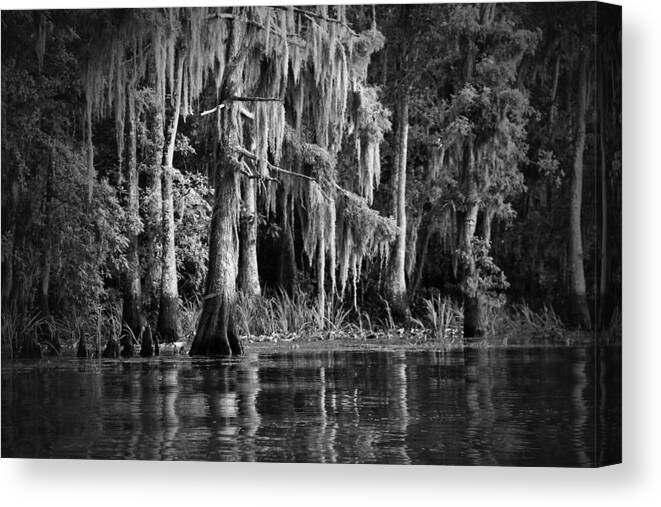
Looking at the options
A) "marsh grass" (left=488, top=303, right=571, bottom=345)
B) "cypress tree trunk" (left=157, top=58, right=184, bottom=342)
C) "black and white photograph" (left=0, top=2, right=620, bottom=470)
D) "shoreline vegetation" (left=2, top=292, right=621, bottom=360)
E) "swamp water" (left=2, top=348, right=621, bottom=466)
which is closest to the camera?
"swamp water" (left=2, top=348, right=621, bottom=466)

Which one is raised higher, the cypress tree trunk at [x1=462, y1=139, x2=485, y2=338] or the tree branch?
the tree branch

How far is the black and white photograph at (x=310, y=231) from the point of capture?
9711 mm

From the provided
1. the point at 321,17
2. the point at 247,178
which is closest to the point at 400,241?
the point at 247,178

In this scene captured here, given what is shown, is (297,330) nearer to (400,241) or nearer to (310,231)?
(310,231)

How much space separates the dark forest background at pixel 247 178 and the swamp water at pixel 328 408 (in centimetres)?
20

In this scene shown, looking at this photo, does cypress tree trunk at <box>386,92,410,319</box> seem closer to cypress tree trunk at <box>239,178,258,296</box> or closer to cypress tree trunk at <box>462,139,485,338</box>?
cypress tree trunk at <box>462,139,485,338</box>

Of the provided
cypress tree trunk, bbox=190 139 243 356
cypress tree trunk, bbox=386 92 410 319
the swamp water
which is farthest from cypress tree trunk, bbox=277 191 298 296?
cypress tree trunk, bbox=386 92 410 319

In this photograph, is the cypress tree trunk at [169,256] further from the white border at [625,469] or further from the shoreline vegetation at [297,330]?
the white border at [625,469]

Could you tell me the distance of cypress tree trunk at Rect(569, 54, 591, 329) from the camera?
31.6 ft

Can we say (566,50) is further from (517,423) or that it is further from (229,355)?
(229,355)

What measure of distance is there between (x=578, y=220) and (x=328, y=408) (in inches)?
74.4

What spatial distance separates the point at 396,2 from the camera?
10086 millimetres

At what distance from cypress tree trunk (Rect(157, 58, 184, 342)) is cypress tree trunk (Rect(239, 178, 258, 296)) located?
1.52 ft

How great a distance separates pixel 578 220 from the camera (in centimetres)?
966
